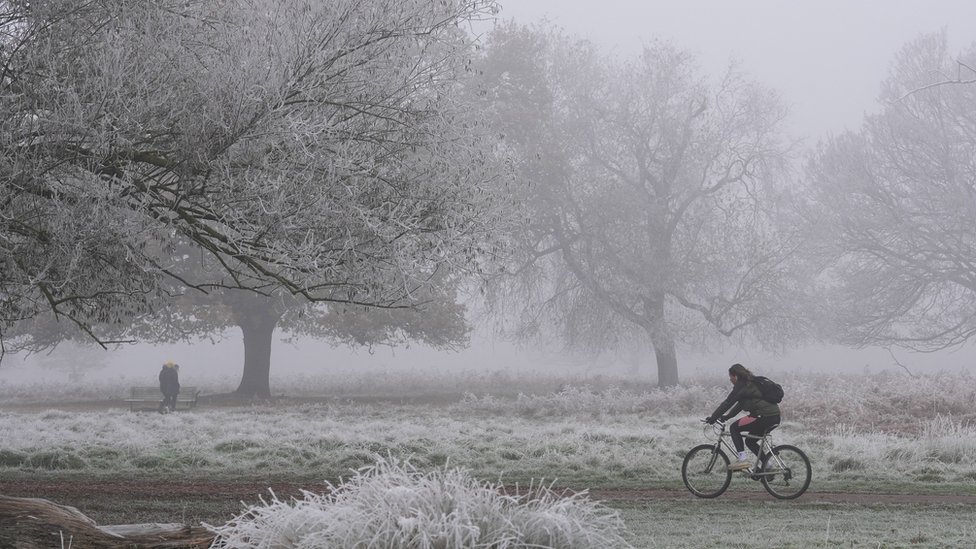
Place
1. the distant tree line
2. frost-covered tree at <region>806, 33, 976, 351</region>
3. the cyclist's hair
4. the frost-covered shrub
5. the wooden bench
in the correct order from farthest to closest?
frost-covered tree at <region>806, 33, 976, 351</region>, the distant tree line, the wooden bench, the cyclist's hair, the frost-covered shrub

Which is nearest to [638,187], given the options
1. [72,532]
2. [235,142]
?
[235,142]

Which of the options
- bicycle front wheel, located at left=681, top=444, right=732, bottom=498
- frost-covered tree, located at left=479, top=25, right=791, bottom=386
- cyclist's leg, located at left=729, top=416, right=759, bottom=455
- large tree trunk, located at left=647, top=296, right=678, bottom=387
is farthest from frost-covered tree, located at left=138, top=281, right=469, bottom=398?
cyclist's leg, located at left=729, top=416, right=759, bottom=455

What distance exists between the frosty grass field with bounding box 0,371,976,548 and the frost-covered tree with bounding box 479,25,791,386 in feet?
14.2

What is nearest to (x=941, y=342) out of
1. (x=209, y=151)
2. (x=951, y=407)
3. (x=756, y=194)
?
(x=756, y=194)

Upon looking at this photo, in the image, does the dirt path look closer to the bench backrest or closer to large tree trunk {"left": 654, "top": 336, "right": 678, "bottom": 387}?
the bench backrest

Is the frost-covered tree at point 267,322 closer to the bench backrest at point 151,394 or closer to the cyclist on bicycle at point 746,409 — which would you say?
the bench backrest at point 151,394

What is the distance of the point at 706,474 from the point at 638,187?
1991cm

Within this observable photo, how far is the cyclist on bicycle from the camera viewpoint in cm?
1082

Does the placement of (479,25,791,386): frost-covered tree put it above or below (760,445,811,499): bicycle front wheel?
above

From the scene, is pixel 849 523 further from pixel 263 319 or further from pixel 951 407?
pixel 263 319

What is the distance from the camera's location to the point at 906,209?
29.3 m

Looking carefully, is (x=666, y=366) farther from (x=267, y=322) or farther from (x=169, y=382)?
(x=169, y=382)

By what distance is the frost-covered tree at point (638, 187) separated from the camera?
29.0 metres

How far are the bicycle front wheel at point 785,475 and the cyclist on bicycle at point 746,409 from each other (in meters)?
0.25
